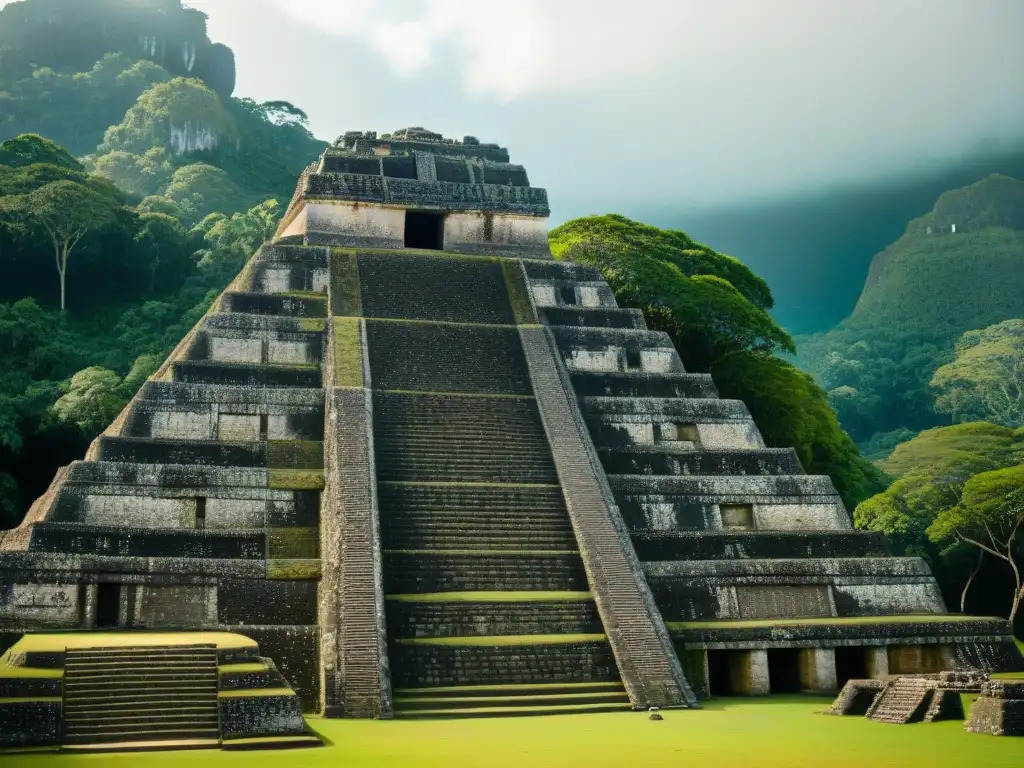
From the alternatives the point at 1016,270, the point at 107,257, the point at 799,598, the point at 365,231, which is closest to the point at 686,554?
the point at 799,598

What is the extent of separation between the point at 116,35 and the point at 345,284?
5806 cm

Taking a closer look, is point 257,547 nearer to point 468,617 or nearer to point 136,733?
point 468,617

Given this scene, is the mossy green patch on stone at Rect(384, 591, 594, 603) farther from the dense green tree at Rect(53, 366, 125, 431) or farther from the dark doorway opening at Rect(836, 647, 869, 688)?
the dense green tree at Rect(53, 366, 125, 431)

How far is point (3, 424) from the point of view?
85.7 feet

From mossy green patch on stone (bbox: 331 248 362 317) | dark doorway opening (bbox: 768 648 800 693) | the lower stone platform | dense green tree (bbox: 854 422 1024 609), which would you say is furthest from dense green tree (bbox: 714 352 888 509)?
the lower stone platform

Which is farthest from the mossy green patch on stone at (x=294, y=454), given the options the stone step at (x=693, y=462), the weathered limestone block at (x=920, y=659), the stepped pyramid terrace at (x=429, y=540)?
the weathered limestone block at (x=920, y=659)

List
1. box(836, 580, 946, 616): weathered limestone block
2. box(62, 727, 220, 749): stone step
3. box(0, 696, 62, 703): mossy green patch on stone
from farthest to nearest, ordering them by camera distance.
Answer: box(836, 580, 946, 616): weathered limestone block, box(62, 727, 220, 749): stone step, box(0, 696, 62, 703): mossy green patch on stone

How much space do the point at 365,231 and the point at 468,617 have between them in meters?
10.4

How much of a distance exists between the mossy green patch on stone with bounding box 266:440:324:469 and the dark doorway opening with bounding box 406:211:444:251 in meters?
7.49

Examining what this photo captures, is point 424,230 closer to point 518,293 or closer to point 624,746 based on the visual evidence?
point 518,293

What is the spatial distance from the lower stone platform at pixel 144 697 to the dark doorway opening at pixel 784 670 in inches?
272

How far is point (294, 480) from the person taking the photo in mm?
15914

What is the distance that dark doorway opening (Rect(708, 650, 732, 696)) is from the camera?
606 inches

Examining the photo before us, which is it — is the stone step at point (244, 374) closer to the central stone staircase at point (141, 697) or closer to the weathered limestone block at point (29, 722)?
the central stone staircase at point (141, 697)
